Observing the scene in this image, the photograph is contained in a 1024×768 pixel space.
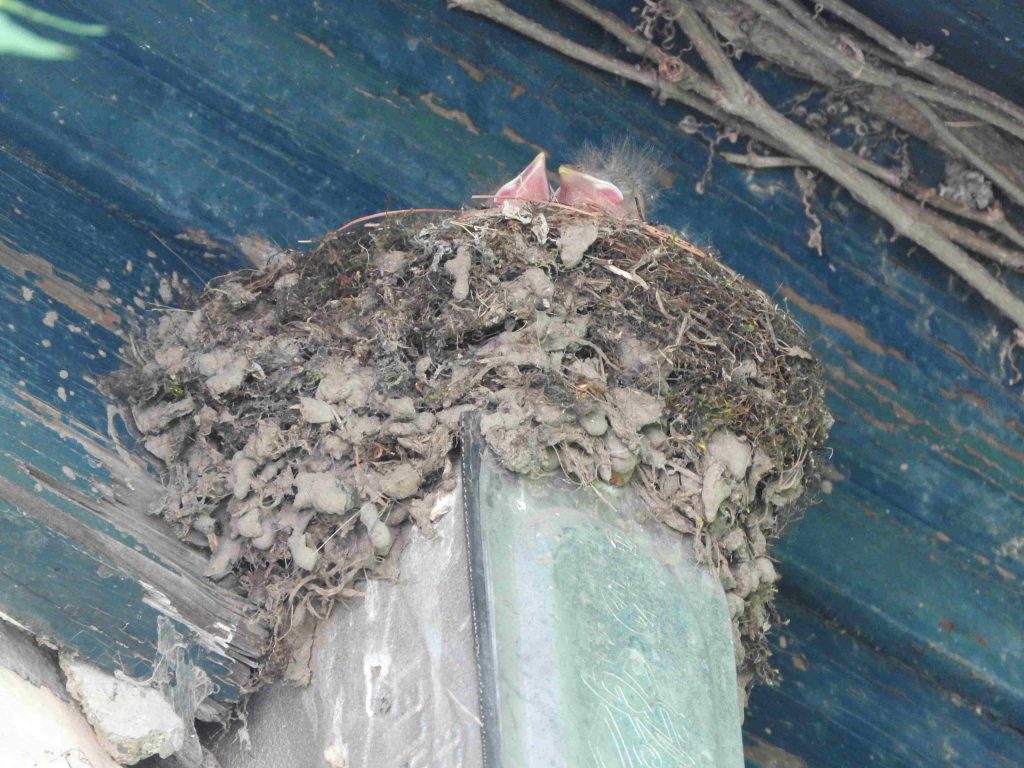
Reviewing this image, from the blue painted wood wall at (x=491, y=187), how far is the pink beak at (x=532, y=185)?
185 millimetres

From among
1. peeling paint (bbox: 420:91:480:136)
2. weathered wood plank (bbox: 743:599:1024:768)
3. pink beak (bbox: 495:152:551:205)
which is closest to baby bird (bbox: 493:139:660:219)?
pink beak (bbox: 495:152:551:205)

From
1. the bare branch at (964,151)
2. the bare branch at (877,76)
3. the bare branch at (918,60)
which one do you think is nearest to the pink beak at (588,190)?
the bare branch at (877,76)

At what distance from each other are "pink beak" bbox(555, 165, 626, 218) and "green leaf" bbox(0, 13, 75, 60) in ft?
4.35

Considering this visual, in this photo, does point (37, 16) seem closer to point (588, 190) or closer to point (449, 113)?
point (449, 113)

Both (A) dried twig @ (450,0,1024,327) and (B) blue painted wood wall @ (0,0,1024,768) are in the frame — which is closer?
(B) blue painted wood wall @ (0,0,1024,768)

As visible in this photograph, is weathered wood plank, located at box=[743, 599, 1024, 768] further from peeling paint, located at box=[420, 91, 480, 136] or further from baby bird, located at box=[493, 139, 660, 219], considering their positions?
peeling paint, located at box=[420, 91, 480, 136]

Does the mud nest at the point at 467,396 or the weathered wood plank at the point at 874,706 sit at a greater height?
the mud nest at the point at 467,396

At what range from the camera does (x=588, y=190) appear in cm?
390

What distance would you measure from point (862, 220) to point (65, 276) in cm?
215

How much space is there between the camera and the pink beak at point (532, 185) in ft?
12.4

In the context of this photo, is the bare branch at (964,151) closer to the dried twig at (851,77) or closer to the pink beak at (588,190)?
the dried twig at (851,77)

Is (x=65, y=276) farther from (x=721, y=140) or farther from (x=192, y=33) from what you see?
(x=721, y=140)

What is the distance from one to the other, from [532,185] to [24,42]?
1.30 metres

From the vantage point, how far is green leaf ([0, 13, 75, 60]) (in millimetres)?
3496
